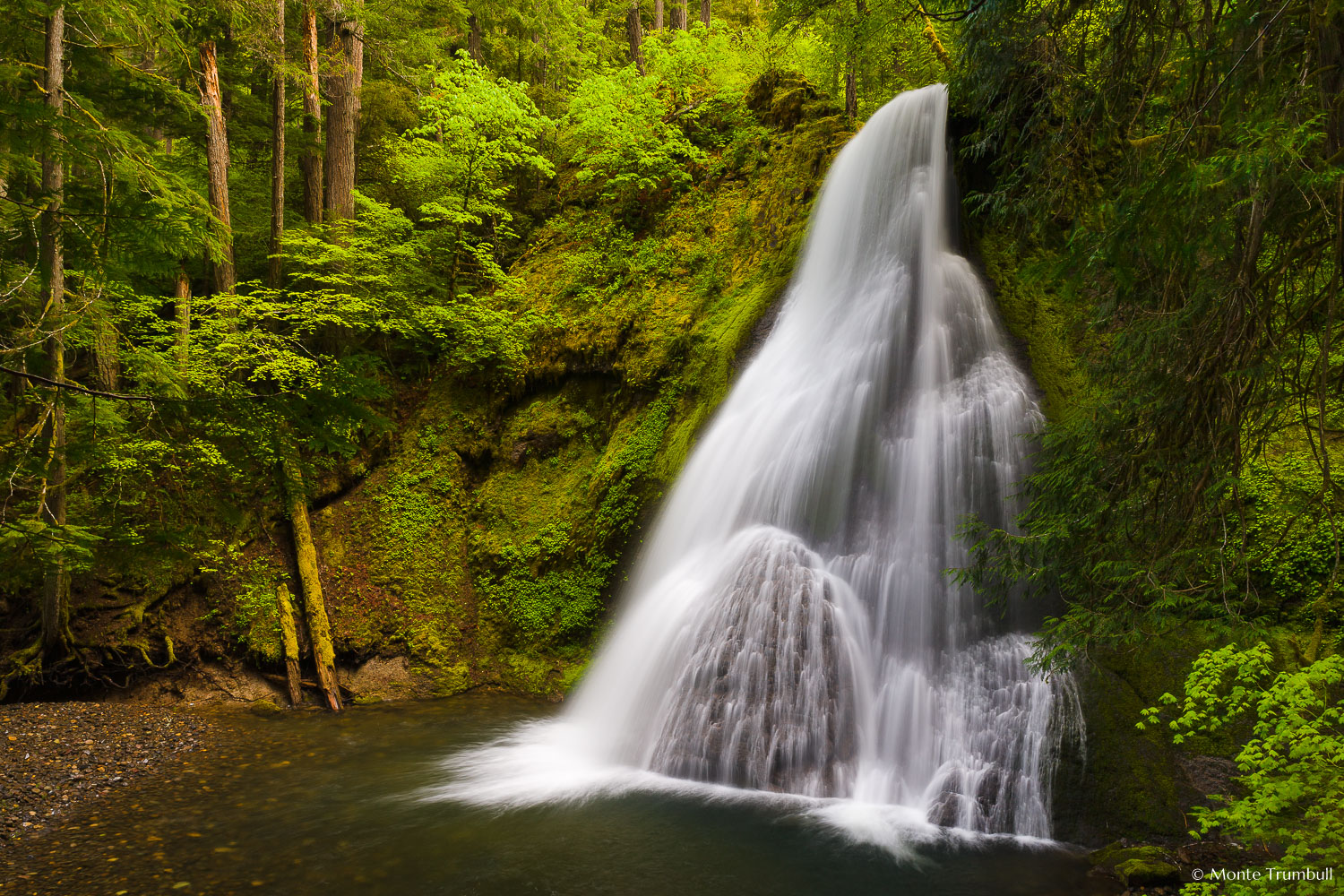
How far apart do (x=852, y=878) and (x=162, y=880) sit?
4.59 metres

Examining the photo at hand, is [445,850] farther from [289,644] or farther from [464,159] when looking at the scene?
[464,159]

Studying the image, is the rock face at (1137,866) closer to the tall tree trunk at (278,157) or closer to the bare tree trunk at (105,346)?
the bare tree trunk at (105,346)

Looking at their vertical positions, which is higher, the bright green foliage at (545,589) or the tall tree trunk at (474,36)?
the tall tree trunk at (474,36)

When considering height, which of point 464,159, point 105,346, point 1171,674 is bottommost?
point 1171,674

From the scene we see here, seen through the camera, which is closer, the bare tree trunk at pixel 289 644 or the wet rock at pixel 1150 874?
the wet rock at pixel 1150 874

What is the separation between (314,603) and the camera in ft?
32.3

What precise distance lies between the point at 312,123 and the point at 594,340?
322 inches

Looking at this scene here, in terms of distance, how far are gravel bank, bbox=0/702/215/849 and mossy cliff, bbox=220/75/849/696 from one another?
1.79 meters

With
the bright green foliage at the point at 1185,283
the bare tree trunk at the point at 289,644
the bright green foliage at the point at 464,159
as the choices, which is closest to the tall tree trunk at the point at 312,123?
the bright green foliage at the point at 464,159

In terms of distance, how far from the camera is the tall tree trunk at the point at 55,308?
12.1 ft

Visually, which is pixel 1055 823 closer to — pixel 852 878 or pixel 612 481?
pixel 852 878

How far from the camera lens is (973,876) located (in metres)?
4.76

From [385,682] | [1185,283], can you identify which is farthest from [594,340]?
[1185,283]

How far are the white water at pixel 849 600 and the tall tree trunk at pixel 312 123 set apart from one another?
9.29 meters
